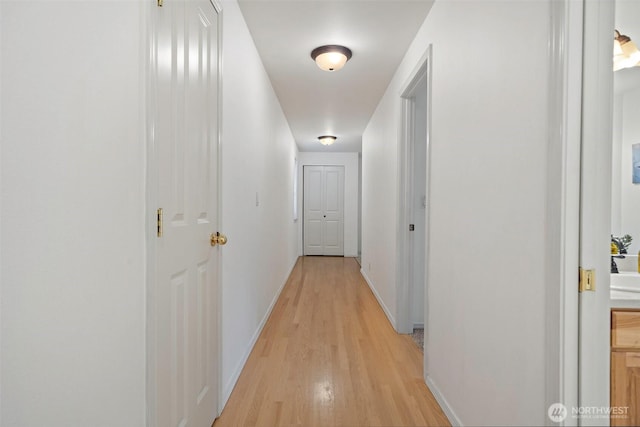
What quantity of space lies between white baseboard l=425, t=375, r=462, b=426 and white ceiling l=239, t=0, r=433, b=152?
246 centimetres

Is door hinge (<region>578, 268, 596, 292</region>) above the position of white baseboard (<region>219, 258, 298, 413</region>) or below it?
above

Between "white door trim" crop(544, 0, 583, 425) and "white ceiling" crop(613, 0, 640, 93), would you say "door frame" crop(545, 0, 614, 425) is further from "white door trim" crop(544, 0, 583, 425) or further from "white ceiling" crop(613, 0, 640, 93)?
"white ceiling" crop(613, 0, 640, 93)

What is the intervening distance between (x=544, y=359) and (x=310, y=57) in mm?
2850

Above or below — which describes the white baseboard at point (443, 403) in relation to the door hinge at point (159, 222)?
below

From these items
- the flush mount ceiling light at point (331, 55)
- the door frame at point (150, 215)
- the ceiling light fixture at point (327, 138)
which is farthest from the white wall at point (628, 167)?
the ceiling light fixture at point (327, 138)

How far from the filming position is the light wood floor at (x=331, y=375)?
5.87 ft

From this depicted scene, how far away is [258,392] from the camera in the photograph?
202cm

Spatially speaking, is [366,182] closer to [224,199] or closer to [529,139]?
[224,199]

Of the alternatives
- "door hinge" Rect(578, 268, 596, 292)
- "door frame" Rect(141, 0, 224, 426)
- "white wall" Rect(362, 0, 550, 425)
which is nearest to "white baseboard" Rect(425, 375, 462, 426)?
"white wall" Rect(362, 0, 550, 425)

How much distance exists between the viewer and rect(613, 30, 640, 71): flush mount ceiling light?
148 cm

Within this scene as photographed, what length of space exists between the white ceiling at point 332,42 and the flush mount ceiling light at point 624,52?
112 cm

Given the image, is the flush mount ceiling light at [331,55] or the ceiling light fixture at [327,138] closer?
the flush mount ceiling light at [331,55]

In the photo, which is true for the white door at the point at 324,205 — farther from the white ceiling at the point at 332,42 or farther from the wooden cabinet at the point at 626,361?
the wooden cabinet at the point at 626,361

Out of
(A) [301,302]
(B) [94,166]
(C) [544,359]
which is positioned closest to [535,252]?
(C) [544,359]
